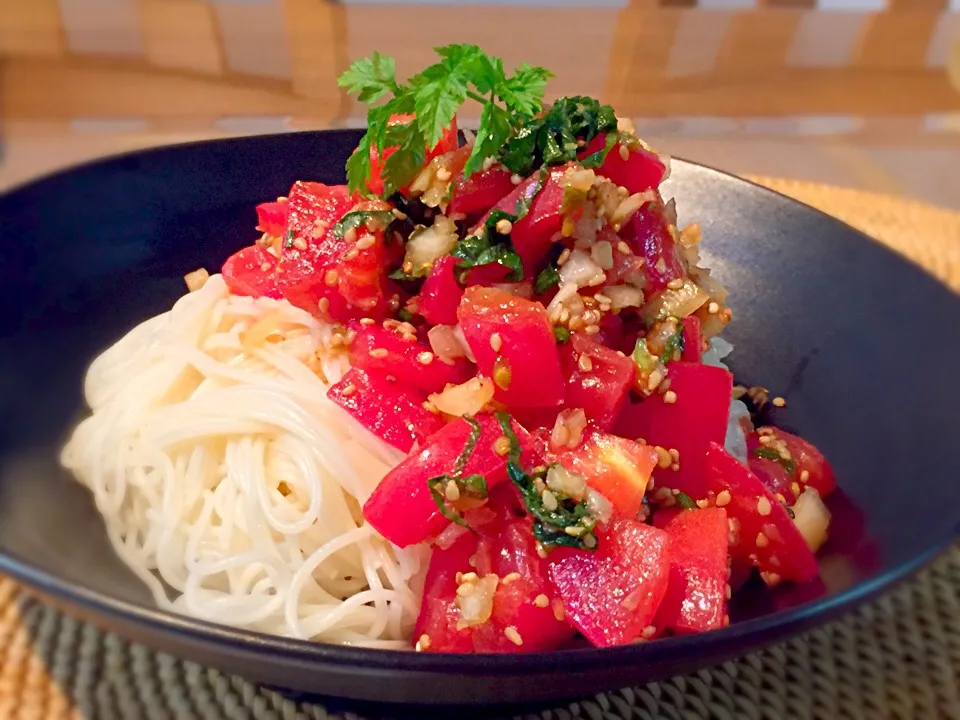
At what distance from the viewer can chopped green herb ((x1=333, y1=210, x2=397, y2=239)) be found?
204cm

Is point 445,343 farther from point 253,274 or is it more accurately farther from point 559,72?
point 559,72

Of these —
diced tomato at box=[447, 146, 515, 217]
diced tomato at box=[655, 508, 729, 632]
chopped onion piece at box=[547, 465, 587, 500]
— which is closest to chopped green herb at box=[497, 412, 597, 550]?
chopped onion piece at box=[547, 465, 587, 500]

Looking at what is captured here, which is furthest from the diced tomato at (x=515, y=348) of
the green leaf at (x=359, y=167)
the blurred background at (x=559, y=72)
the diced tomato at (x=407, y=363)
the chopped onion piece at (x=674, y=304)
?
the blurred background at (x=559, y=72)

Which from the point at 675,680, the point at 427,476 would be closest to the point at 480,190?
the point at 427,476

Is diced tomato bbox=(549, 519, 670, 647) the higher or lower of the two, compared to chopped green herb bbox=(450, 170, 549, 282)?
lower

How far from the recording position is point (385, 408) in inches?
78.1

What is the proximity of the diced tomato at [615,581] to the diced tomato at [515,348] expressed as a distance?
317 mm

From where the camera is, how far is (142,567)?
2004mm

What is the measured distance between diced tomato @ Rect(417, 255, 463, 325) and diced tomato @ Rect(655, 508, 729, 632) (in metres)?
0.69

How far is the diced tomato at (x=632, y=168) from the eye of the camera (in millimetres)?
2062

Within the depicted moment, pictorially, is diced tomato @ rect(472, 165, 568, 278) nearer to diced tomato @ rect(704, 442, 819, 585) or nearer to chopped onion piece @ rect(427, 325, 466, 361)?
chopped onion piece @ rect(427, 325, 466, 361)

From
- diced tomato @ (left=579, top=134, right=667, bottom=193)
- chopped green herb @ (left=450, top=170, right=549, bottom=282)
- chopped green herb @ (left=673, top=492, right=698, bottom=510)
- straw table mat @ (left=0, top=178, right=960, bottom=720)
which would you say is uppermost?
diced tomato @ (left=579, top=134, right=667, bottom=193)


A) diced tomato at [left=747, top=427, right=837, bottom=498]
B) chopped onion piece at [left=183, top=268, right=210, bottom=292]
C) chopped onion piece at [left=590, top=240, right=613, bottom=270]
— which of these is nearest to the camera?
chopped onion piece at [left=590, top=240, right=613, bottom=270]

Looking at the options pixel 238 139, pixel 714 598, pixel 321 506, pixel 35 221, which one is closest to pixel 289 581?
pixel 321 506
